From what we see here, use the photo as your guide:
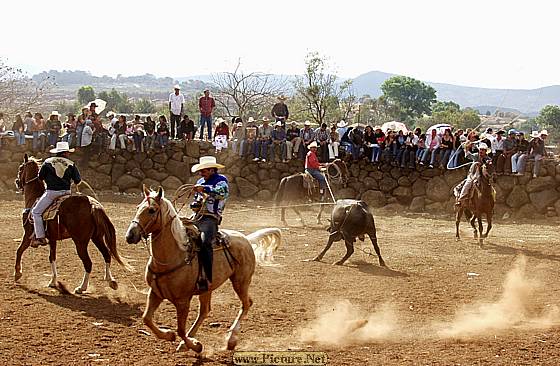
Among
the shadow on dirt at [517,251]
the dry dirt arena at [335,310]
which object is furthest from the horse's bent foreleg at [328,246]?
the shadow on dirt at [517,251]

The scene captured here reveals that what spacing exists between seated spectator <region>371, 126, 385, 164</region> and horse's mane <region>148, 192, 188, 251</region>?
56.2ft

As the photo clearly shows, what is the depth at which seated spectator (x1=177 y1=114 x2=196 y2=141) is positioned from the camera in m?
25.9

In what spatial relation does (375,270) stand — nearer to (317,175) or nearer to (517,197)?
(317,175)

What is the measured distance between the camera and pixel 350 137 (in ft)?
82.5

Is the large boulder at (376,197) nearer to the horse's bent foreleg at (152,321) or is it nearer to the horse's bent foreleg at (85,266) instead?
the horse's bent foreleg at (85,266)

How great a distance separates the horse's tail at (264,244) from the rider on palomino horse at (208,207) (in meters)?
1.12

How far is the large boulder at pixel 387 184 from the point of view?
2533 centimetres

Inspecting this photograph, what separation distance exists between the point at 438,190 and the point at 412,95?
40689 mm

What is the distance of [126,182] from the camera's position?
25859 millimetres

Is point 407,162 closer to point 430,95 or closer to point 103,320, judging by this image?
point 103,320

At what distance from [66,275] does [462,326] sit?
6.34 meters

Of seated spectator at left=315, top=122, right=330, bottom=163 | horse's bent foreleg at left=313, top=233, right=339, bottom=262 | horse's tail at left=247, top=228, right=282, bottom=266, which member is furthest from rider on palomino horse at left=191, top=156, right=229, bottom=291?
seated spectator at left=315, top=122, right=330, bottom=163

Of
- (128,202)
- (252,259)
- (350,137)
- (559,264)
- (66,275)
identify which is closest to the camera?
(252,259)

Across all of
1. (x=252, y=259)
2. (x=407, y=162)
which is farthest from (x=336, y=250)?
(x=407, y=162)
